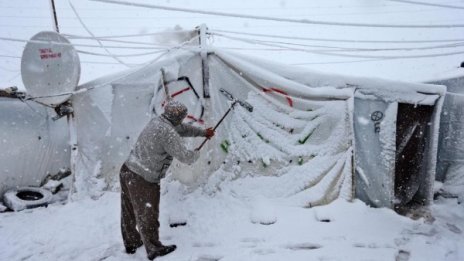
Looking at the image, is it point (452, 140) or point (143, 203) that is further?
point (452, 140)

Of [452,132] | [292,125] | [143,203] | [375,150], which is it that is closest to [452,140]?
[452,132]

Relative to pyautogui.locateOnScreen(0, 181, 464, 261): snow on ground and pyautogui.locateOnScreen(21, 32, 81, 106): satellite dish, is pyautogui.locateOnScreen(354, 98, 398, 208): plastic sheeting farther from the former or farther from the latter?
pyautogui.locateOnScreen(21, 32, 81, 106): satellite dish

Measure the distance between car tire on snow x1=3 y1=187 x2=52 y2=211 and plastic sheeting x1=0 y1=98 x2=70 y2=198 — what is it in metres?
0.35

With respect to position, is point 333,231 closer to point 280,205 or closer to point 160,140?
point 280,205

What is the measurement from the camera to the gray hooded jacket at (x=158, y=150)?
144 inches

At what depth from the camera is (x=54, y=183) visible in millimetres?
7438

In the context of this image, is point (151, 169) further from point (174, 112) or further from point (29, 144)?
point (29, 144)

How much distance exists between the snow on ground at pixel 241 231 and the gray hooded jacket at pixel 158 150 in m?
1.08

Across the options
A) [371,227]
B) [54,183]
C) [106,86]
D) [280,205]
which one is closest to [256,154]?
[280,205]

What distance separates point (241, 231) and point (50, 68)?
4.53 meters

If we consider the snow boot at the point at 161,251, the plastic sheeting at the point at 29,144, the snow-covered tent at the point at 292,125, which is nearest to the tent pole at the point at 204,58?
the snow-covered tent at the point at 292,125

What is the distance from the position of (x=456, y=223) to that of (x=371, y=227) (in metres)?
1.66

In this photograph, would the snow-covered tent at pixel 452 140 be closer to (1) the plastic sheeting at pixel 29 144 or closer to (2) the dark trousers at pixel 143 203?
(2) the dark trousers at pixel 143 203

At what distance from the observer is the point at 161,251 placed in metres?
3.76
